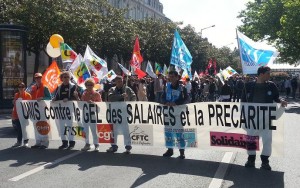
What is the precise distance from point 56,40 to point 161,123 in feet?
17.3

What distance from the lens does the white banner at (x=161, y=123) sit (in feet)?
24.7

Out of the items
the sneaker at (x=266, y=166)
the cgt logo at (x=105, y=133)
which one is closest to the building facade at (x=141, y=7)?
the cgt logo at (x=105, y=133)

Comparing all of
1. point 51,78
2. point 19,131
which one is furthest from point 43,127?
point 51,78

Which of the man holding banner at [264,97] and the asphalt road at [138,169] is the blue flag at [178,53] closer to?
the asphalt road at [138,169]

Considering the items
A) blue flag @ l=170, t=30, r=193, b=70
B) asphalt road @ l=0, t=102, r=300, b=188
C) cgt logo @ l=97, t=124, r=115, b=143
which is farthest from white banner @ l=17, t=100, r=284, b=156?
blue flag @ l=170, t=30, r=193, b=70

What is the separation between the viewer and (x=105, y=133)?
8992 mm

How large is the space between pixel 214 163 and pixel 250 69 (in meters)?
1.94

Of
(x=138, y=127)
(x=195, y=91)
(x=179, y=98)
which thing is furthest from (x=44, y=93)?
(x=195, y=91)

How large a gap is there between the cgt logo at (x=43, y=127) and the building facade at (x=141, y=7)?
52302 millimetres

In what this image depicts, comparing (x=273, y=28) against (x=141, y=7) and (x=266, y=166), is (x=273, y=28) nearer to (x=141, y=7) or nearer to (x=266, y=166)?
(x=141, y=7)

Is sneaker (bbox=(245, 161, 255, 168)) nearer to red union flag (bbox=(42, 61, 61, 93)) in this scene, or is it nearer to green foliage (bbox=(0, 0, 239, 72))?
red union flag (bbox=(42, 61, 61, 93))

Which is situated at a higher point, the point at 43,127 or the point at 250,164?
the point at 43,127

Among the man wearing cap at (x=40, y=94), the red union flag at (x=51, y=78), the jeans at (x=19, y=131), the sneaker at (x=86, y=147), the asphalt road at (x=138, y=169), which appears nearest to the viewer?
the asphalt road at (x=138, y=169)

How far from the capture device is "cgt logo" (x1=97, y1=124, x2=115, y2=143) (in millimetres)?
8938
